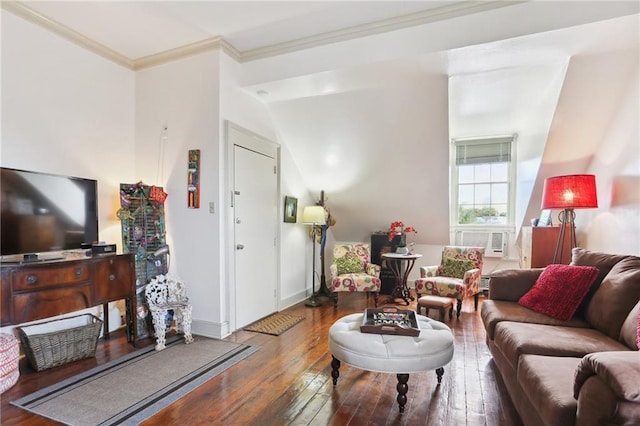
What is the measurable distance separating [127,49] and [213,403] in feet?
11.2

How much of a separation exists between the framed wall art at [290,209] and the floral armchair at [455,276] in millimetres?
1807

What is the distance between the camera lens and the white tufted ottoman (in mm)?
1982

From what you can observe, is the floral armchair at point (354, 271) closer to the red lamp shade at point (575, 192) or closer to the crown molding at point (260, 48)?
the red lamp shade at point (575, 192)

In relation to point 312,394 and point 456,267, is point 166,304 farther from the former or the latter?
point 456,267

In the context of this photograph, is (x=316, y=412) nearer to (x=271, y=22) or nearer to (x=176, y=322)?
(x=176, y=322)

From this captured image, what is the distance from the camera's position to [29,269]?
2320 millimetres

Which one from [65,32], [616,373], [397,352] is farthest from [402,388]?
[65,32]

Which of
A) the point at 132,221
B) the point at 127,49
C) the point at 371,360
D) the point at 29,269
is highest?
the point at 127,49

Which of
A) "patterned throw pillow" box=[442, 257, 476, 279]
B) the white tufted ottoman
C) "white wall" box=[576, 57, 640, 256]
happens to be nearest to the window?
"patterned throw pillow" box=[442, 257, 476, 279]

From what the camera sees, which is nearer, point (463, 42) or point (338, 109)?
point (463, 42)

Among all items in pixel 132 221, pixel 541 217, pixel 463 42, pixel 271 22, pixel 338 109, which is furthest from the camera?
pixel 541 217

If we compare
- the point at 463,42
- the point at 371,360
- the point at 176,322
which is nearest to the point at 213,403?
the point at 371,360

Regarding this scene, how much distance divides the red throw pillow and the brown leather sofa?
6 cm

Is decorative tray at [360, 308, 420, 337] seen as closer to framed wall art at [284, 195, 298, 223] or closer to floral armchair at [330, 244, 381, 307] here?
floral armchair at [330, 244, 381, 307]
